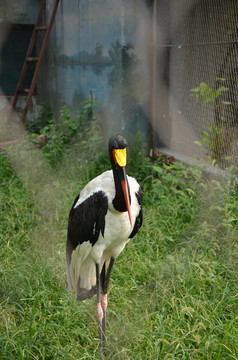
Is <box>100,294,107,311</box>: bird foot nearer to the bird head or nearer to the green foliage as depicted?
the bird head

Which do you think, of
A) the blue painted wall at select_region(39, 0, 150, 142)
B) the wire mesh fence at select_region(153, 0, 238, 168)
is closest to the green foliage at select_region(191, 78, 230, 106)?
the wire mesh fence at select_region(153, 0, 238, 168)

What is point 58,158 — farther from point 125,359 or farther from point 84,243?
point 125,359

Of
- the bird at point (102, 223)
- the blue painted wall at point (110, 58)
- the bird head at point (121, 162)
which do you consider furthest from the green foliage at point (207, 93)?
the bird head at point (121, 162)

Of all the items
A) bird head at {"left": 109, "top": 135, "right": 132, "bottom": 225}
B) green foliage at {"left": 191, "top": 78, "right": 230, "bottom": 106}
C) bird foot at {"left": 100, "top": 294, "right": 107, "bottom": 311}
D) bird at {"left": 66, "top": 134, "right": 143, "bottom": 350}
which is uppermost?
green foliage at {"left": 191, "top": 78, "right": 230, "bottom": 106}

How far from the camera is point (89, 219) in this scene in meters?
2.12

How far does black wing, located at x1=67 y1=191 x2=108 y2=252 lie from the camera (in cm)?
206

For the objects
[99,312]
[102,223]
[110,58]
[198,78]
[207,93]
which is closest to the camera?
[102,223]

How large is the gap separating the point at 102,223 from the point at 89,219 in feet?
0.22

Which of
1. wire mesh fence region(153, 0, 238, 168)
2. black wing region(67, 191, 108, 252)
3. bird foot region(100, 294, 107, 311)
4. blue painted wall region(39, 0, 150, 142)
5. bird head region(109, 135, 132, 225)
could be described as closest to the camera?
bird head region(109, 135, 132, 225)

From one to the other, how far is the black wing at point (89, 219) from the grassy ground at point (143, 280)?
37 centimetres

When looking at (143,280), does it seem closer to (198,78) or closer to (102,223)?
(102,223)

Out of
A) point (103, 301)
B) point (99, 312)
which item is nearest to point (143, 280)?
point (103, 301)

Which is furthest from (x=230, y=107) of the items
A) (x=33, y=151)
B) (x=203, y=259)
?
(x=33, y=151)

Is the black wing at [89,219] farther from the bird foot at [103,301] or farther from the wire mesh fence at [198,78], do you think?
the wire mesh fence at [198,78]
